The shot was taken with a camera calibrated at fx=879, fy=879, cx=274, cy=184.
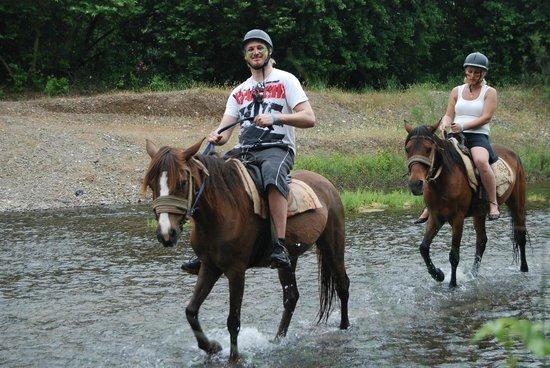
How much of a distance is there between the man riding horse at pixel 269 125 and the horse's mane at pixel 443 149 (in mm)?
2986

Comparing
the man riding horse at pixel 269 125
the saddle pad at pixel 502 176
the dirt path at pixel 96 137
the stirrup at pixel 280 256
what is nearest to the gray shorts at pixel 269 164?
the man riding horse at pixel 269 125

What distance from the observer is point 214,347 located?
7785mm

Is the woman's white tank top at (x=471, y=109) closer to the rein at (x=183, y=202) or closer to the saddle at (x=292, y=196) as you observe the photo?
the saddle at (x=292, y=196)

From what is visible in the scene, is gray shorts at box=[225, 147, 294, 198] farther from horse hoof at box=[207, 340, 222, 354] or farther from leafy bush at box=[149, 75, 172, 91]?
leafy bush at box=[149, 75, 172, 91]

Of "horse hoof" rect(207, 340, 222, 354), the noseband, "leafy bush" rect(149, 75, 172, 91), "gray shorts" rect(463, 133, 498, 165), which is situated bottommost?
"horse hoof" rect(207, 340, 222, 354)

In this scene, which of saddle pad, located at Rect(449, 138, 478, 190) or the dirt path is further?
the dirt path

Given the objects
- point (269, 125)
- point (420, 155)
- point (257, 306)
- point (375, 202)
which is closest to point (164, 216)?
point (269, 125)

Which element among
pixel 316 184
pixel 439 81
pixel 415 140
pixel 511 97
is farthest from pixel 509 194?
pixel 439 81

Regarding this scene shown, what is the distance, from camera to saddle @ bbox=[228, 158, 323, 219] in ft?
24.9

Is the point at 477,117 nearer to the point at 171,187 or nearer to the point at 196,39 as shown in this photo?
the point at 171,187

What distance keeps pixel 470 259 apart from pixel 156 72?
24.4 metres

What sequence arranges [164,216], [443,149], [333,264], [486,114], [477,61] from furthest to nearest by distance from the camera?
[486,114], [477,61], [443,149], [333,264], [164,216]

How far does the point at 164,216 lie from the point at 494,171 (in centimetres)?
655

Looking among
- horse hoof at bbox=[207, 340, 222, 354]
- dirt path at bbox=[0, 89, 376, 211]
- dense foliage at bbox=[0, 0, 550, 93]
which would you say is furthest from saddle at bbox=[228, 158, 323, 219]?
dense foliage at bbox=[0, 0, 550, 93]
